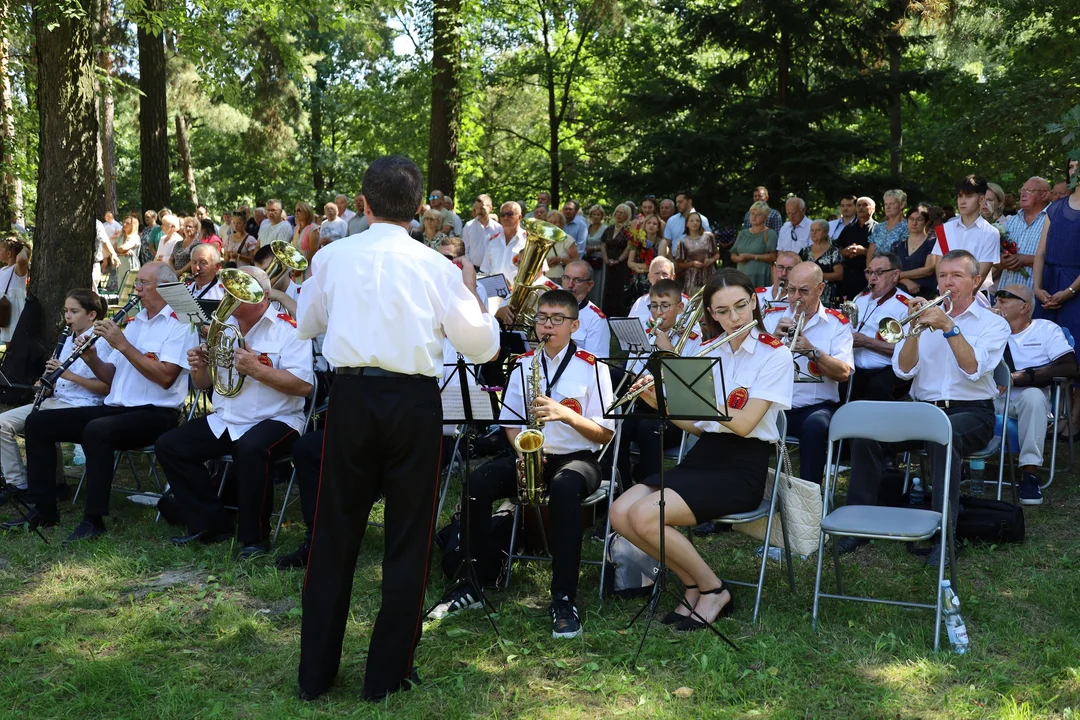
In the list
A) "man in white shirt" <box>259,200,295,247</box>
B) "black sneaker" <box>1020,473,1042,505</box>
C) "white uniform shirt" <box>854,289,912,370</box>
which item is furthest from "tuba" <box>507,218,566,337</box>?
"man in white shirt" <box>259,200,295,247</box>

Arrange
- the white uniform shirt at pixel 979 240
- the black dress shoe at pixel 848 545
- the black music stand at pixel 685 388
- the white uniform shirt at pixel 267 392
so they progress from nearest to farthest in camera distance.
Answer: the black music stand at pixel 685 388 → the black dress shoe at pixel 848 545 → the white uniform shirt at pixel 267 392 → the white uniform shirt at pixel 979 240

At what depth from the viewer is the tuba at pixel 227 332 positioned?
18.4 ft

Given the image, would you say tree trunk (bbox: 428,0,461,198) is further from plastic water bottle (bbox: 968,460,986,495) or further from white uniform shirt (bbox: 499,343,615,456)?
white uniform shirt (bbox: 499,343,615,456)

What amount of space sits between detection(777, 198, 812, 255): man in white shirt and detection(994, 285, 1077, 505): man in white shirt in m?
4.08

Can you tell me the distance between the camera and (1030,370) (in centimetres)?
633

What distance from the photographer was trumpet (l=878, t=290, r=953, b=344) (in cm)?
547

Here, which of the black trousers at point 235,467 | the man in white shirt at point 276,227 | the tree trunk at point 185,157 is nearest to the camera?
the black trousers at point 235,467

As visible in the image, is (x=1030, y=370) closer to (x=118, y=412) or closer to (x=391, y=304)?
(x=391, y=304)

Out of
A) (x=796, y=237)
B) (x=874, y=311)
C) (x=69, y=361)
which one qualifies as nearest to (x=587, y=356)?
(x=874, y=311)

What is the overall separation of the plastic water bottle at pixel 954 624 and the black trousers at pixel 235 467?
3.44 metres

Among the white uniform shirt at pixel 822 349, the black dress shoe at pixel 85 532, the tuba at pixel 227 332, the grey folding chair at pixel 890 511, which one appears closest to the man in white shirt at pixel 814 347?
the white uniform shirt at pixel 822 349

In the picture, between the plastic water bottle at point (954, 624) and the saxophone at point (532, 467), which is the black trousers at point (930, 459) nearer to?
the plastic water bottle at point (954, 624)

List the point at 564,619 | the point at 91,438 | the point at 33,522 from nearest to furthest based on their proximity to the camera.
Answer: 1. the point at 564,619
2. the point at 91,438
3. the point at 33,522

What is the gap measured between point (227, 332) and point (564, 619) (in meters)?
2.54
